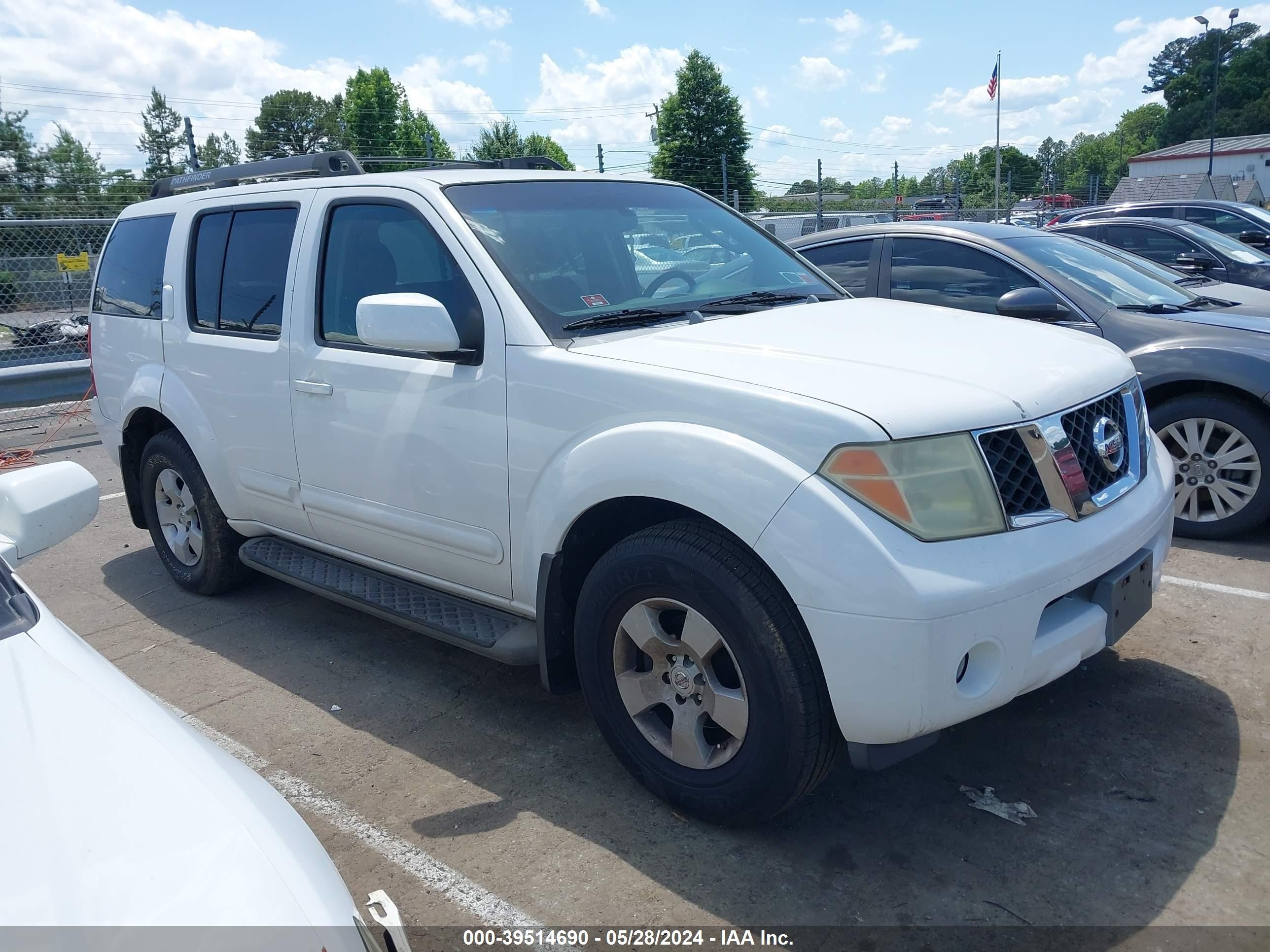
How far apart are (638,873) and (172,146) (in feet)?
248

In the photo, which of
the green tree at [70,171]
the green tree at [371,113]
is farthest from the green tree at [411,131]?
the green tree at [70,171]

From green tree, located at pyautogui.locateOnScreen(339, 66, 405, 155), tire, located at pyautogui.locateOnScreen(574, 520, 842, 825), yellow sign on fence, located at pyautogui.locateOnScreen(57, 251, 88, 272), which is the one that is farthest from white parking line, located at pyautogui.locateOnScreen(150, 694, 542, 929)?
green tree, located at pyautogui.locateOnScreen(339, 66, 405, 155)

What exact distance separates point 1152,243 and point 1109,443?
22.3 ft

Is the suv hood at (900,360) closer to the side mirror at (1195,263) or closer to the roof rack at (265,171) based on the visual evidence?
the roof rack at (265,171)

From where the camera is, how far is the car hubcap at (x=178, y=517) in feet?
15.8

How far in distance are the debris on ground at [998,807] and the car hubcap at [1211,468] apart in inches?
104

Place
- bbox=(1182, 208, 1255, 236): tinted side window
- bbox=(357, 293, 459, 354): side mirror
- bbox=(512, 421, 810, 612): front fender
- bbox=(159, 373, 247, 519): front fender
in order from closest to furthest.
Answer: bbox=(512, 421, 810, 612): front fender
bbox=(357, 293, 459, 354): side mirror
bbox=(159, 373, 247, 519): front fender
bbox=(1182, 208, 1255, 236): tinted side window

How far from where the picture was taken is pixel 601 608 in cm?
287

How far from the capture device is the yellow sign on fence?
1062 centimetres

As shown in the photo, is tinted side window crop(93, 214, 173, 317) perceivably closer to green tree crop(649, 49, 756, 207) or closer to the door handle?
the door handle

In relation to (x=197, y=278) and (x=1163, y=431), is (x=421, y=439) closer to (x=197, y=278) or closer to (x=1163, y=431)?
(x=197, y=278)

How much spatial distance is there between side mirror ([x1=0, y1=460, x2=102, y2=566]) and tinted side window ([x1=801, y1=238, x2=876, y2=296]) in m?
4.73

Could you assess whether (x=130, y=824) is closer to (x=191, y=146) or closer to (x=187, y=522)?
(x=187, y=522)

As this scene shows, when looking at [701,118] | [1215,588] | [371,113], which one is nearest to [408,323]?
[1215,588]
